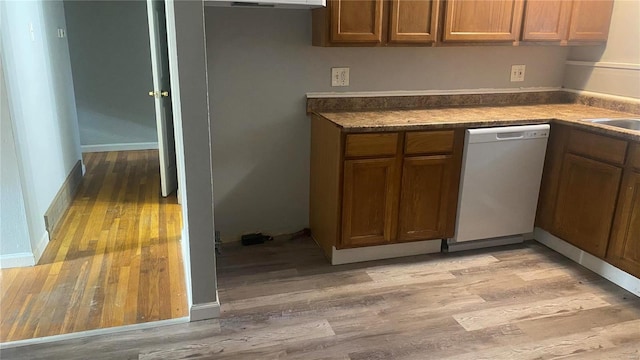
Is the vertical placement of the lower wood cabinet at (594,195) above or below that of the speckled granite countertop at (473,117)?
below

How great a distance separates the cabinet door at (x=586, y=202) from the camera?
8.96ft

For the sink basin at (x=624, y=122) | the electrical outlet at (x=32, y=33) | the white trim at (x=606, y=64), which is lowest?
the sink basin at (x=624, y=122)

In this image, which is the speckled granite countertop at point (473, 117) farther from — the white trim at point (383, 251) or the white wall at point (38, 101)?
the white wall at point (38, 101)

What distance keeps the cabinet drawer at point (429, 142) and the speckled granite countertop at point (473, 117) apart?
0.04 meters

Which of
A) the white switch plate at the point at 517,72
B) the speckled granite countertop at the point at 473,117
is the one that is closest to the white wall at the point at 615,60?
the speckled granite countertop at the point at 473,117

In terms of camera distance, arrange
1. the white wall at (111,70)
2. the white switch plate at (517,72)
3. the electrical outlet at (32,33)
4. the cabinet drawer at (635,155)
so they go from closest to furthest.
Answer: the cabinet drawer at (635,155) < the electrical outlet at (32,33) < the white switch plate at (517,72) < the white wall at (111,70)

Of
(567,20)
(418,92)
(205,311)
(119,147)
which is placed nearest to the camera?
(205,311)

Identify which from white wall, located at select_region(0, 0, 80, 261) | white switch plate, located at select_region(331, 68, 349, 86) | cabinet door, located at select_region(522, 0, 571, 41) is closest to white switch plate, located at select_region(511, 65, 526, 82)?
cabinet door, located at select_region(522, 0, 571, 41)

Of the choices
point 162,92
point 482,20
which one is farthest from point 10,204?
point 482,20

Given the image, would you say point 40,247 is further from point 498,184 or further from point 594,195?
point 594,195

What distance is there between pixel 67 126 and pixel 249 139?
2.15m

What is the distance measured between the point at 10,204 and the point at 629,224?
342 centimetres

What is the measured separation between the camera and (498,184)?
10.0 ft

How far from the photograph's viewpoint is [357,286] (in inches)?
108
